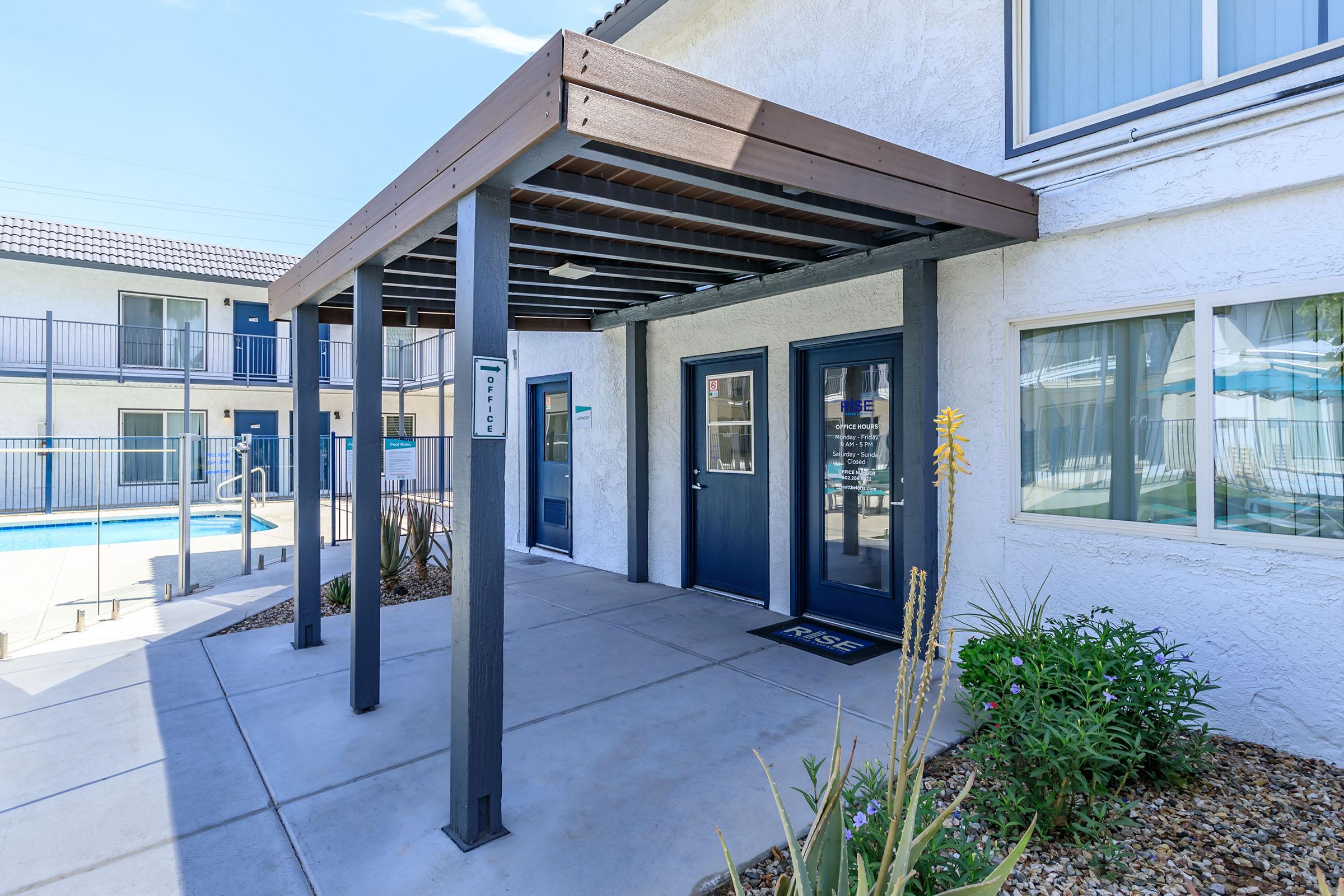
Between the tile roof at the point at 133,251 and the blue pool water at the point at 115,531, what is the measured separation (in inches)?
213

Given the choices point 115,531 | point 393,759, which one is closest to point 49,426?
point 115,531

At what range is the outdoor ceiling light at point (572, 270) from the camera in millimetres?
4656

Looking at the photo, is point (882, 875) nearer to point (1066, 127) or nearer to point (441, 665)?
point (441, 665)

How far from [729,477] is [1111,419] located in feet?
10.4

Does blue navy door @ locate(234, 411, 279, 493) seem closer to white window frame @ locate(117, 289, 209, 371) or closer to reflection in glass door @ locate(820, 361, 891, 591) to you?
white window frame @ locate(117, 289, 209, 371)

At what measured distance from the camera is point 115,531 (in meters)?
13.1

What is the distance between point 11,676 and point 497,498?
418 centimetres

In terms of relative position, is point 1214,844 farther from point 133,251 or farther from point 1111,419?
point 133,251

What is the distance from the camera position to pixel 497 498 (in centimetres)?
267

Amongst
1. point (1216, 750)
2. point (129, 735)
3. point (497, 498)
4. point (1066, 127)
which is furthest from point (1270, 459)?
point (129, 735)

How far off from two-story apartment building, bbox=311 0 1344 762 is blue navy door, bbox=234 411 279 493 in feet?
45.7

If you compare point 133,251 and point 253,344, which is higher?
point 133,251

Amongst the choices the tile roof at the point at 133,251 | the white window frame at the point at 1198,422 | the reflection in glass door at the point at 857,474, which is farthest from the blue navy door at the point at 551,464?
the tile roof at the point at 133,251

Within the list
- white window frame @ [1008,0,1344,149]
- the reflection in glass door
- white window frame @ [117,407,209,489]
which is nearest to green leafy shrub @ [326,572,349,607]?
the reflection in glass door
